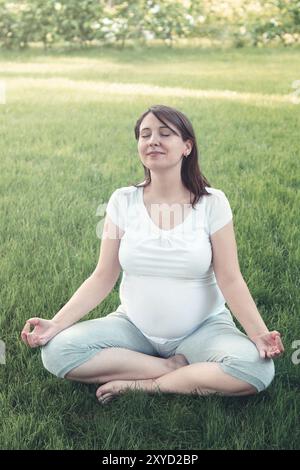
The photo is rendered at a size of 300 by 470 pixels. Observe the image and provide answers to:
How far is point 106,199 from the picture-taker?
286 cm

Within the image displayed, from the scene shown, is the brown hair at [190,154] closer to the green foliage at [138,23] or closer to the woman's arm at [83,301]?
the woman's arm at [83,301]

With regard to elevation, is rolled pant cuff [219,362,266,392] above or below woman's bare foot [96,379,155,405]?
above

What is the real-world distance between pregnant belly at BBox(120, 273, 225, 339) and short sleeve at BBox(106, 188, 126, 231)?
12 centimetres

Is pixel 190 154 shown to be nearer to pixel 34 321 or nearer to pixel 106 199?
pixel 34 321

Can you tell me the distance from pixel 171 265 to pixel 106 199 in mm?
1227

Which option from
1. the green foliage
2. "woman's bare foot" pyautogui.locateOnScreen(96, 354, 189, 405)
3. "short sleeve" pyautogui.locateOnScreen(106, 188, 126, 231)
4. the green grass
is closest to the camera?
the green grass

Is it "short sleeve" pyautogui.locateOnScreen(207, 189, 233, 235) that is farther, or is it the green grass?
"short sleeve" pyautogui.locateOnScreen(207, 189, 233, 235)

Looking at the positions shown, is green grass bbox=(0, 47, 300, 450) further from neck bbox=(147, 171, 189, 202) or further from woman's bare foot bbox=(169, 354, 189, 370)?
neck bbox=(147, 171, 189, 202)

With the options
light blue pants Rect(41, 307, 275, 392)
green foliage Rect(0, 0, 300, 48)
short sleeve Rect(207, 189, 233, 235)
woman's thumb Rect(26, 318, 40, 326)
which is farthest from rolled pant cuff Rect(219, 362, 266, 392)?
green foliage Rect(0, 0, 300, 48)

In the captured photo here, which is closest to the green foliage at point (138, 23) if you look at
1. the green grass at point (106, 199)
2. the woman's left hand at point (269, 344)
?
the green grass at point (106, 199)

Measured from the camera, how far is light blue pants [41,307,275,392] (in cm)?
156

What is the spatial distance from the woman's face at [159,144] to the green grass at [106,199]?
0.50 m

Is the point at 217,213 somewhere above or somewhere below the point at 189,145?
below

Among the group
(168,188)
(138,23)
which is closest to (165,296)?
(168,188)
